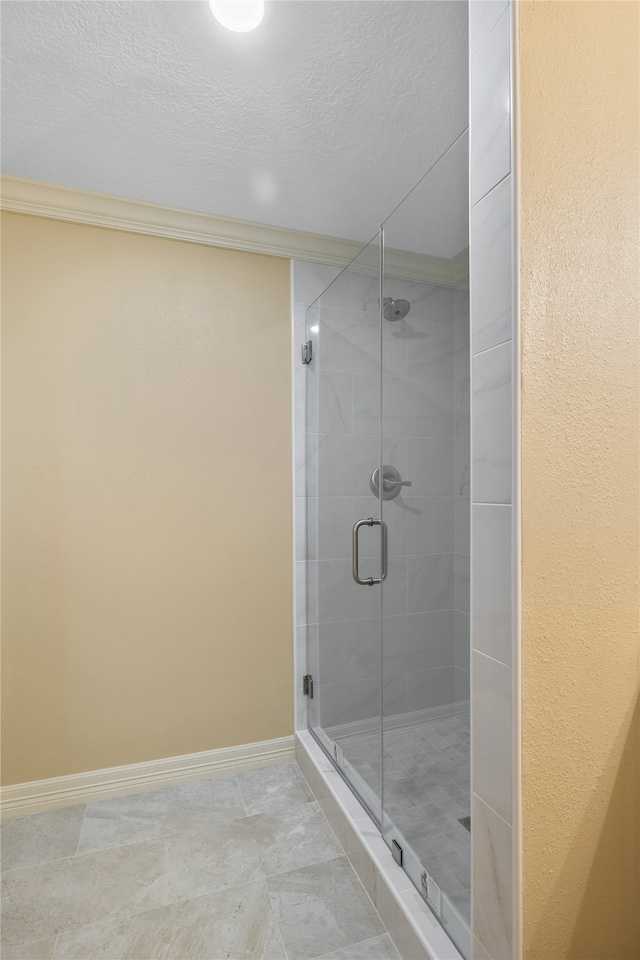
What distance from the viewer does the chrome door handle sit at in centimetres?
169

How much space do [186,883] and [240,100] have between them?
8.17 ft

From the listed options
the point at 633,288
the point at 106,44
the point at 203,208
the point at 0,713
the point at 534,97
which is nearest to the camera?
the point at 534,97

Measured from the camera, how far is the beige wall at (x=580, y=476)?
90cm

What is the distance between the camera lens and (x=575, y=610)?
3.15ft

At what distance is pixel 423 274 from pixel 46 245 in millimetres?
1565

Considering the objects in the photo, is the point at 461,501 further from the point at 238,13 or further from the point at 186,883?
the point at 186,883

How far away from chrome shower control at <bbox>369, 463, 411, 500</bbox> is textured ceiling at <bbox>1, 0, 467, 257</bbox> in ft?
2.19

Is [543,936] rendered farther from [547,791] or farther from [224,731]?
[224,731]

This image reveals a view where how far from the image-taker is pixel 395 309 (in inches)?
63.0

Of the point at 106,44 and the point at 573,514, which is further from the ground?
the point at 106,44

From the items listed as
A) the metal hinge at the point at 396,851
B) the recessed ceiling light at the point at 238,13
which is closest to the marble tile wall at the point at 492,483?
the metal hinge at the point at 396,851

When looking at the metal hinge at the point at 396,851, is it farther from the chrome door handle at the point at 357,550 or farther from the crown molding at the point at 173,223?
the crown molding at the point at 173,223

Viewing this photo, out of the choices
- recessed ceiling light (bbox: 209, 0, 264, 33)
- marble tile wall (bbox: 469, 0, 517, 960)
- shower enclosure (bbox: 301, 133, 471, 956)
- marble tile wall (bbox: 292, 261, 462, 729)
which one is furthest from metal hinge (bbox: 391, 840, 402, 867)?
recessed ceiling light (bbox: 209, 0, 264, 33)

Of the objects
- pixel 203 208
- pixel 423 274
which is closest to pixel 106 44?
pixel 203 208
